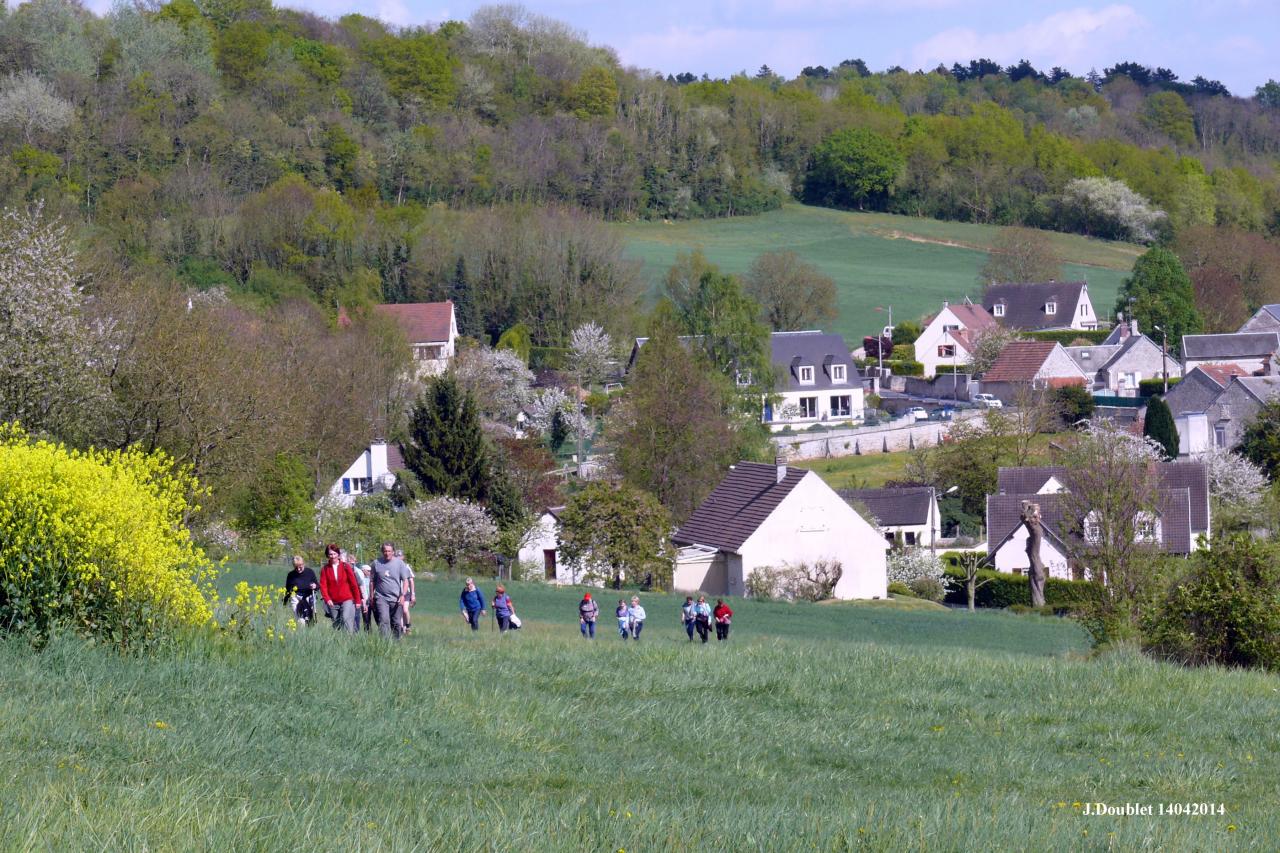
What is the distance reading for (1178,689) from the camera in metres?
13.3

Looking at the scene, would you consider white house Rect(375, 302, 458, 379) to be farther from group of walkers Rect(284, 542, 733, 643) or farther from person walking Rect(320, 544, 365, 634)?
person walking Rect(320, 544, 365, 634)

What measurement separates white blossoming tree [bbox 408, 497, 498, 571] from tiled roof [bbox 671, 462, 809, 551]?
6451 mm

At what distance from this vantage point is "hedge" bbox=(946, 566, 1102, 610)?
39084 mm

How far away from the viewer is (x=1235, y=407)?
6366 cm

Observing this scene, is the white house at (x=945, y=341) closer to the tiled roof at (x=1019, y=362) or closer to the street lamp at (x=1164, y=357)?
the tiled roof at (x=1019, y=362)

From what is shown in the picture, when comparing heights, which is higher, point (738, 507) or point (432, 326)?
point (432, 326)

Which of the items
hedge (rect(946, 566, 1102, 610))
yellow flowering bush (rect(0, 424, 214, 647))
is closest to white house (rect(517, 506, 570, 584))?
hedge (rect(946, 566, 1102, 610))

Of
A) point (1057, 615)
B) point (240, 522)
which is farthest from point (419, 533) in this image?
point (1057, 615)

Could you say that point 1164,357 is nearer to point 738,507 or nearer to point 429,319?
point 738,507

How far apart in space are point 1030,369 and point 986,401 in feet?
15.2

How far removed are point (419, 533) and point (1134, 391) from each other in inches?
2171

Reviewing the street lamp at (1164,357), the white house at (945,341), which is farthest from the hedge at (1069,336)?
the white house at (945,341)

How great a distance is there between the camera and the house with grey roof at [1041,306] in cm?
10162

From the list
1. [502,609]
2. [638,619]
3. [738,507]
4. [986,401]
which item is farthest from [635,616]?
[986,401]
